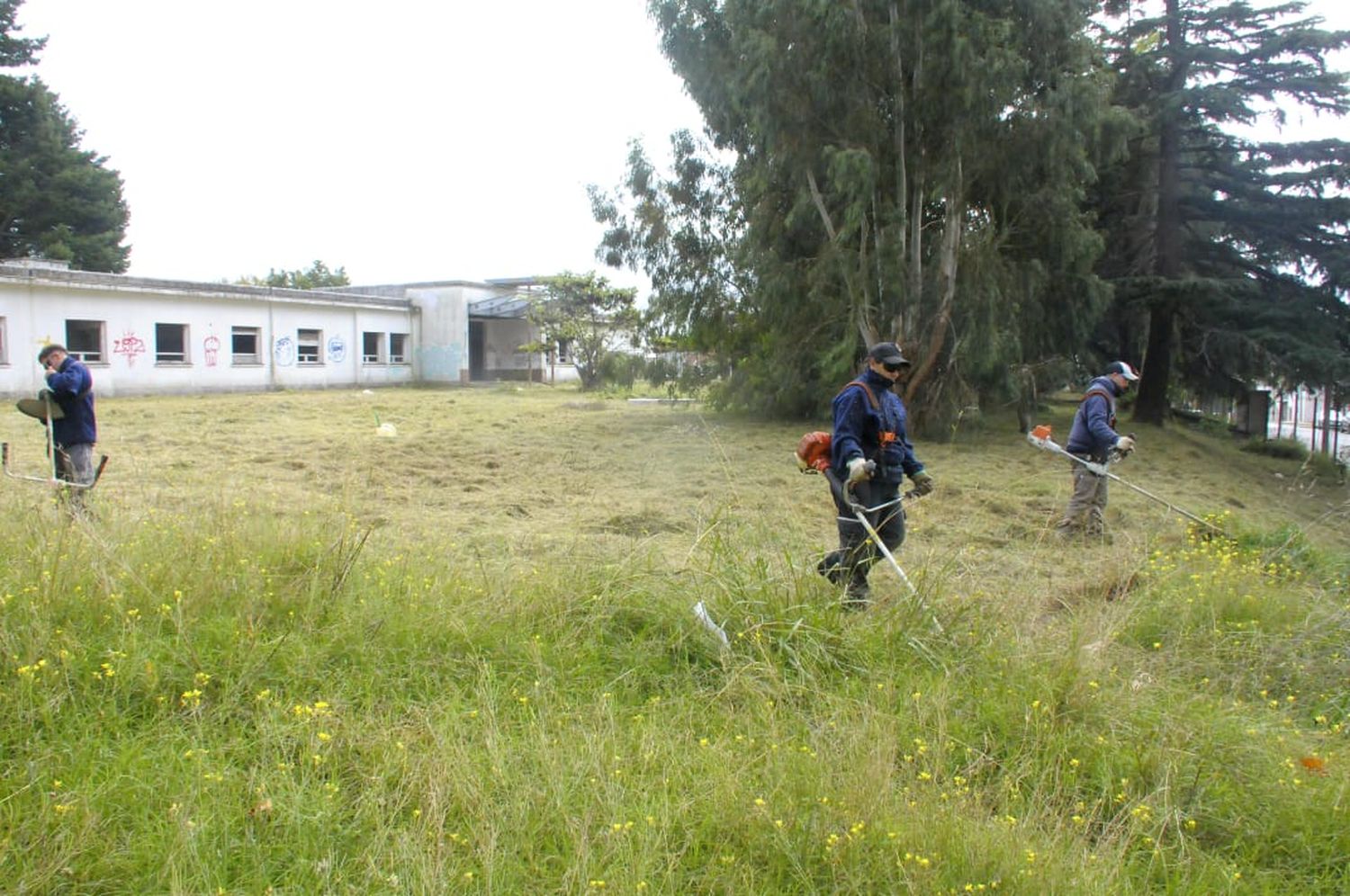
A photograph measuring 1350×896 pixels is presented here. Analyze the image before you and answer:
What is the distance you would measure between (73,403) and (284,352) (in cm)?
2402

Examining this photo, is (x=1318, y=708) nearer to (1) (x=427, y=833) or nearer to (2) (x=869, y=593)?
(2) (x=869, y=593)

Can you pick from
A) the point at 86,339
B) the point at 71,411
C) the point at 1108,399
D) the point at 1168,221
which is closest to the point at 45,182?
the point at 86,339

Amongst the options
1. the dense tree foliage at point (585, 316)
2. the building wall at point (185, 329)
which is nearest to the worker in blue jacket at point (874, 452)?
the building wall at point (185, 329)

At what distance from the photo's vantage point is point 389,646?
405cm

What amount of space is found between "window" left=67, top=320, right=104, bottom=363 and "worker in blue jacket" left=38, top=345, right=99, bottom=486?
64.2 feet

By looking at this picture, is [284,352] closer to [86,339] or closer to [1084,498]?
[86,339]

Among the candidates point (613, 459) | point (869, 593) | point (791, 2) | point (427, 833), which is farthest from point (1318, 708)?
point (791, 2)

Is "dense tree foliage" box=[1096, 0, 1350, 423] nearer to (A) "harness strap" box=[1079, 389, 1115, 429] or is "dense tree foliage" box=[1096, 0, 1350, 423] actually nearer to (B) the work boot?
(A) "harness strap" box=[1079, 389, 1115, 429]

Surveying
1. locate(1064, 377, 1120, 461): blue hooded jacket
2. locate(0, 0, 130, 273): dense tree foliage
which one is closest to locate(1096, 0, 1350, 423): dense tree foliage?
locate(1064, 377, 1120, 461): blue hooded jacket

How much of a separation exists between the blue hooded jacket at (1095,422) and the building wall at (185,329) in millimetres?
23506

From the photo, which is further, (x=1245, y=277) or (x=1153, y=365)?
(x=1153, y=365)

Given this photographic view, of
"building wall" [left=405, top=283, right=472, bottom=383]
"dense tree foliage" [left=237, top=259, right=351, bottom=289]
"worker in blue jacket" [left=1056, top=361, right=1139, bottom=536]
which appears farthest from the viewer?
"dense tree foliage" [left=237, top=259, right=351, bottom=289]

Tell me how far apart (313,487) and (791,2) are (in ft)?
34.5

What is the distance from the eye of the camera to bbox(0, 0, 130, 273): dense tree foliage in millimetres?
31266
